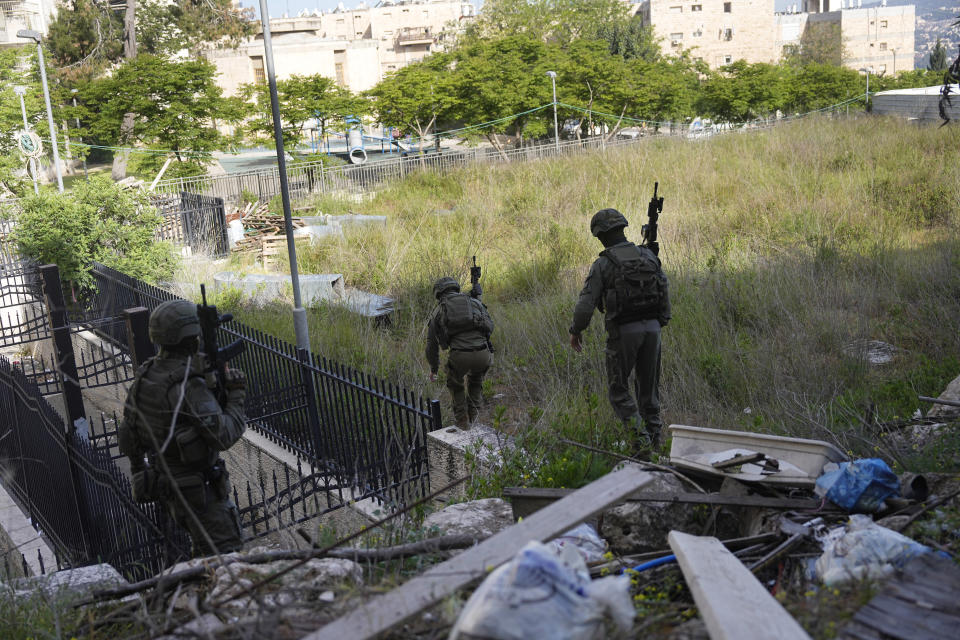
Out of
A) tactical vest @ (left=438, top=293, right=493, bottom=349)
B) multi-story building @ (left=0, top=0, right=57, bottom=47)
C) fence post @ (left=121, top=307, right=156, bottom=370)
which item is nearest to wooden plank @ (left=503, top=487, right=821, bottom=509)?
tactical vest @ (left=438, top=293, right=493, bottom=349)

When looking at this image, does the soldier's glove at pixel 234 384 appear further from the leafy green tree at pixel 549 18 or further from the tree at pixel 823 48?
the tree at pixel 823 48

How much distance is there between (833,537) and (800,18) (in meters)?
96.4

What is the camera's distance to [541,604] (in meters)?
2.24

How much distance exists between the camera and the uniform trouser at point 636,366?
5.83 m

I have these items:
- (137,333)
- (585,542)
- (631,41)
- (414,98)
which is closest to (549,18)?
(631,41)

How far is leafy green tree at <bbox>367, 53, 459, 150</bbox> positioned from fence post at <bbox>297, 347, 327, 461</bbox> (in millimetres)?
23481

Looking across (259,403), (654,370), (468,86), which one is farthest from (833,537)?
(468,86)

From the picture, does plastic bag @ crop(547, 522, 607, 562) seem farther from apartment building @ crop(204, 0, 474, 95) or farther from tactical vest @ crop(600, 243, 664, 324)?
apartment building @ crop(204, 0, 474, 95)

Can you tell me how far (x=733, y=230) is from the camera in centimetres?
1205

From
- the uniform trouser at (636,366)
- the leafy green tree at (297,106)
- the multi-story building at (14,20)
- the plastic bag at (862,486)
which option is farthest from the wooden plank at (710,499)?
the multi-story building at (14,20)

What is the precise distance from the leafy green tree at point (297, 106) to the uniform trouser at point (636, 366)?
2074 centimetres

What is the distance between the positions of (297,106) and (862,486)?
2497 centimetres

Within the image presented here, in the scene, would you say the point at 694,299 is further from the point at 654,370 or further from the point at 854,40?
the point at 854,40

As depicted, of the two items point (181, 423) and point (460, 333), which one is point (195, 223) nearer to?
point (460, 333)
